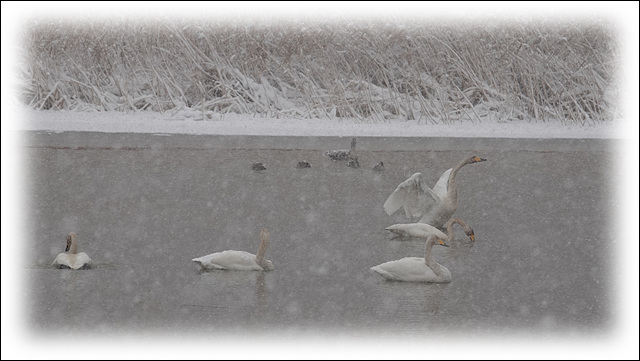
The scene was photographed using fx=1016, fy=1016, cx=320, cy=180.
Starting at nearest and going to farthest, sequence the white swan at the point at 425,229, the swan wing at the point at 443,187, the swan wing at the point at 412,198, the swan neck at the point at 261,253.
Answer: the swan neck at the point at 261,253
the white swan at the point at 425,229
the swan wing at the point at 412,198
the swan wing at the point at 443,187

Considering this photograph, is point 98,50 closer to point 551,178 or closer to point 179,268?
point 551,178

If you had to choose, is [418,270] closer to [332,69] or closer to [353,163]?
[353,163]

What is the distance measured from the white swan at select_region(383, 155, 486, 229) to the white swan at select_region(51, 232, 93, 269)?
2727mm

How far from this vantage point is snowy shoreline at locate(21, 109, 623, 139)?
16906mm

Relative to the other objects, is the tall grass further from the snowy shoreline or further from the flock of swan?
the flock of swan

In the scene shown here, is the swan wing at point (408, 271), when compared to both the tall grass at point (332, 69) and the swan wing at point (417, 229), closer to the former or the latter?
the swan wing at point (417, 229)

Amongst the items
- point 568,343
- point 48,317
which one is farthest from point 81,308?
point 568,343

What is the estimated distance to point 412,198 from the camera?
898 centimetres

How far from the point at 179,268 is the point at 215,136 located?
8.84m

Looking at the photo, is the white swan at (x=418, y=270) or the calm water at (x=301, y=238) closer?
the calm water at (x=301, y=238)

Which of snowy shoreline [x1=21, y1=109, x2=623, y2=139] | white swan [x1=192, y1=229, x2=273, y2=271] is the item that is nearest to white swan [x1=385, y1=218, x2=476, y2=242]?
white swan [x1=192, y1=229, x2=273, y2=271]

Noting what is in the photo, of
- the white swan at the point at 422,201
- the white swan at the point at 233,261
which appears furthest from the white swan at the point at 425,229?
the white swan at the point at 233,261

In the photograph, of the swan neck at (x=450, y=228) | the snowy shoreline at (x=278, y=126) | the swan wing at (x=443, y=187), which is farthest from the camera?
the snowy shoreline at (x=278, y=126)

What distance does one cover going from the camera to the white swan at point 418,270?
280 inches
